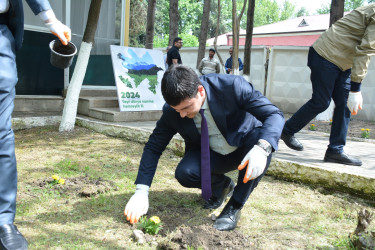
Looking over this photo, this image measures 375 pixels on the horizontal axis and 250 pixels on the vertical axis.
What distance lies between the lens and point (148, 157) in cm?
264

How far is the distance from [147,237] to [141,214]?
24 cm

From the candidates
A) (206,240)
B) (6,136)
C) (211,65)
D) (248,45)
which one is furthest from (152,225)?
(248,45)

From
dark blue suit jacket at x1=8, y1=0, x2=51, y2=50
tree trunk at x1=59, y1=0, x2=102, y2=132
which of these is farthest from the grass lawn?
tree trunk at x1=59, y1=0, x2=102, y2=132

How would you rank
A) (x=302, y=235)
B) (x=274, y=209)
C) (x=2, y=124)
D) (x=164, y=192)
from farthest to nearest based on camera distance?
(x=164, y=192) < (x=274, y=209) < (x=302, y=235) < (x=2, y=124)

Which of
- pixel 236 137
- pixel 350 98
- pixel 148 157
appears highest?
pixel 350 98

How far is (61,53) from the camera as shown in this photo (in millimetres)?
2727

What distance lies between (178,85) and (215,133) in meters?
0.67

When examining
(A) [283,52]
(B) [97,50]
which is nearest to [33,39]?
(B) [97,50]

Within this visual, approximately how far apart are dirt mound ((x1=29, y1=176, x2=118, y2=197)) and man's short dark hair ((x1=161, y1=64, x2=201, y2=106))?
1344 millimetres

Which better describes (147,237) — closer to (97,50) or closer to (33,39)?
(33,39)

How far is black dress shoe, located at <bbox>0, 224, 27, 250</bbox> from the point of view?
6.35 ft

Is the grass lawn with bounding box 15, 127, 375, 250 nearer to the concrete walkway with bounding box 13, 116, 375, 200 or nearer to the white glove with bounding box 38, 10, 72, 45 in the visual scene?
the concrete walkway with bounding box 13, 116, 375, 200

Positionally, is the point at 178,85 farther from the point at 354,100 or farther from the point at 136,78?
the point at 136,78

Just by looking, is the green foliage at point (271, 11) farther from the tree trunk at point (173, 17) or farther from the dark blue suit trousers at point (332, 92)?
the dark blue suit trousers at point (332, 92)
